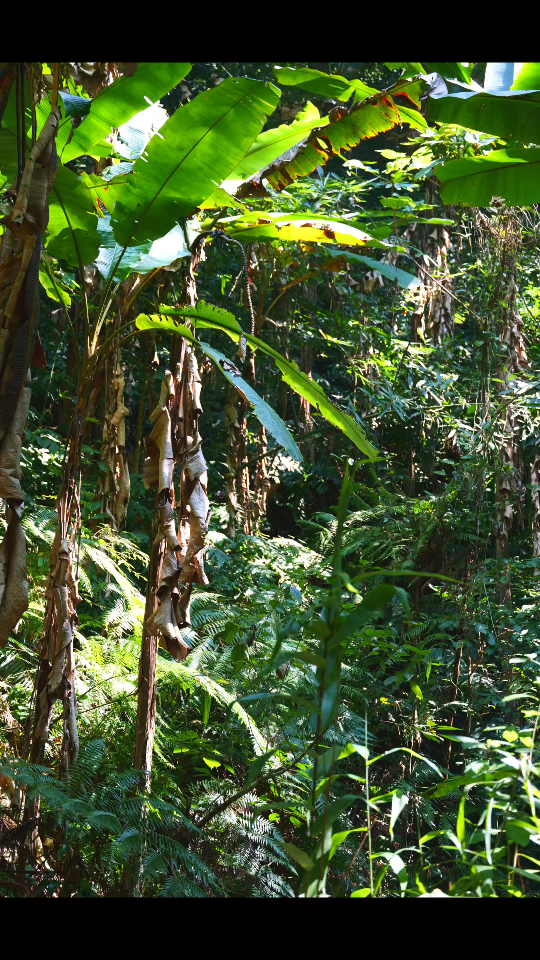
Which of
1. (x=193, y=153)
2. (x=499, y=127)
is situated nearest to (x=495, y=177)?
(x=499, y=127)

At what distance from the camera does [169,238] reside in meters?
2.65

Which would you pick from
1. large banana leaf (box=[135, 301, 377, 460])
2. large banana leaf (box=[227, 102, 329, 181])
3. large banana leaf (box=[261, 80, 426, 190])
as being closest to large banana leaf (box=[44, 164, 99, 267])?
large banana leaf (box=[135, 301, 377, 460])

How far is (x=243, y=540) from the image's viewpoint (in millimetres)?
4855

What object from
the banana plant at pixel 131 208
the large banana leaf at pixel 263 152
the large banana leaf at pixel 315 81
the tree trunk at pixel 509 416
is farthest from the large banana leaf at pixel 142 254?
the tree trunk at pixel 509 416

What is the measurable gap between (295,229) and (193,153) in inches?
28.4

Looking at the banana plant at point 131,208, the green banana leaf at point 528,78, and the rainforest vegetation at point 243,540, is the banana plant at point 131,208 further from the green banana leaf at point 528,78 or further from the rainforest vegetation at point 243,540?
the green banana leaf at point 528,78

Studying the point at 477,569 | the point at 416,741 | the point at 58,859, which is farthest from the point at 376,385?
the point at 58,859

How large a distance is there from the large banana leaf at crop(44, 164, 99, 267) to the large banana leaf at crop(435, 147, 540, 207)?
52.5 inches

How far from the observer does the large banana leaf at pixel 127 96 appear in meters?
2.46

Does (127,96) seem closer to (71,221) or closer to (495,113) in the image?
(71,221)

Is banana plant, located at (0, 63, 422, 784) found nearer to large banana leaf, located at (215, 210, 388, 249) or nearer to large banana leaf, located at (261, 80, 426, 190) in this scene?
large banana leaf, located at (215, 210, 388, 249)

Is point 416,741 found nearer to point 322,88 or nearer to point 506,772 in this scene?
point 506,772

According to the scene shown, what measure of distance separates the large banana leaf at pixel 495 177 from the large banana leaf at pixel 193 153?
883mm
